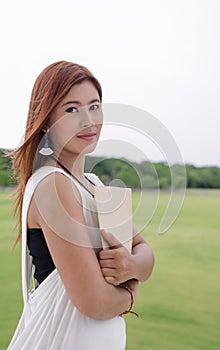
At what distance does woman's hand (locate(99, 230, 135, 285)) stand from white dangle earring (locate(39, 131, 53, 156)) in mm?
198

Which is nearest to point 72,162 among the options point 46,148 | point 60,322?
point 46,148

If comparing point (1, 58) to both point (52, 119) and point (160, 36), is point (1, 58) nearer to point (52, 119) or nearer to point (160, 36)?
point (160, 36)

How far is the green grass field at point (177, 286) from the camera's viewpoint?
326 centimetres

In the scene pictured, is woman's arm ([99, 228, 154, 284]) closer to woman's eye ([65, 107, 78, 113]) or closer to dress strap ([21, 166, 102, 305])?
dress strap ([21, 166, 102, 305])

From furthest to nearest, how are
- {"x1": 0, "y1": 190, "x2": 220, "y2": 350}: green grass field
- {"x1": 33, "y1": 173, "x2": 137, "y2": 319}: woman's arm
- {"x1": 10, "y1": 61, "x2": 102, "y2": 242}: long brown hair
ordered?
{"x1": 0, "y1": 190, "x2": 220, "y2": 350}: green grass field → {"x1": 10, "y1": 61, "x2": 102, "y2": 242}: long brown hair → {"x1": 33, "y1": 173, "x2": 137, "y2": 319}: woman's arm

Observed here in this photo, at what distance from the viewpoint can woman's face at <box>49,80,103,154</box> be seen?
104 cm

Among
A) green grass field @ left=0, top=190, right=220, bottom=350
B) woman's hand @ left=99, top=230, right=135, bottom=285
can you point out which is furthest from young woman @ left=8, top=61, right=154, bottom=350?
green grass field @ left=0, top=190, right=220, bottom=350

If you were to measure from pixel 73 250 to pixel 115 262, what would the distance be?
84 millimetres

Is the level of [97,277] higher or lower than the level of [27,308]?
higher

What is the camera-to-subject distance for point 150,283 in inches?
150

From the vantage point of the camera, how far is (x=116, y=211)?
988 millimetres

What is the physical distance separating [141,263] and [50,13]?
2517 millimetres

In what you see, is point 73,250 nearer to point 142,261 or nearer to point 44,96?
point 142,261

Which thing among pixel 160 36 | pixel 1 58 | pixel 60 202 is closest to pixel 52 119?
pixel 60 202
